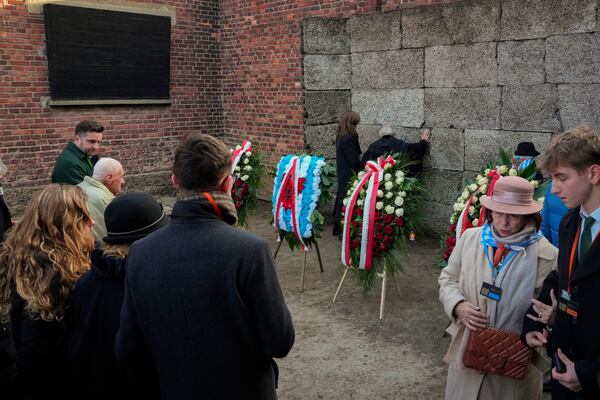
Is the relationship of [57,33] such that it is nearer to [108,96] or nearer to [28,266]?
[108,96]

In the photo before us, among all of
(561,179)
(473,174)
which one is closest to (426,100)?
(473,174)

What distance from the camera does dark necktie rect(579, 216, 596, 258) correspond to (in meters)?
2.50

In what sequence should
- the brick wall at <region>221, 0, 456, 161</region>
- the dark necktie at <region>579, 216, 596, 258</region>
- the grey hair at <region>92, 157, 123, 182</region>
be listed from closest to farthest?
1. the dark necktie at <region>579, 216, 596, 258</region>
2. the grey hair at <region>92, 157, 123, 182</region>
3. the brick wall at <region>221, 0, 456, 161</region>

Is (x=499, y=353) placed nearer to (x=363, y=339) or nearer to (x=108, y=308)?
(x=108, y=308)

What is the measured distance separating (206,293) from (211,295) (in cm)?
2

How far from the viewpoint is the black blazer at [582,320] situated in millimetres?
2359

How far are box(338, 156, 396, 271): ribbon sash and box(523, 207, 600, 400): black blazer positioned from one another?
3103mm

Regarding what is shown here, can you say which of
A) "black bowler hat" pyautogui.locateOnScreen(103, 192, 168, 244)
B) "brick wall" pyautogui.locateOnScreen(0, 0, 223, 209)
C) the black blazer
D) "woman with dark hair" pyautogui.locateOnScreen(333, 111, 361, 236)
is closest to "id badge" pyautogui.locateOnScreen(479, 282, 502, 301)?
the black blazer

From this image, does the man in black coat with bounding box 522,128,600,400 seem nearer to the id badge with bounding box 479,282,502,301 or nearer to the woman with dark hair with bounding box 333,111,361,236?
the id badge with bounding box 479,282,502,301

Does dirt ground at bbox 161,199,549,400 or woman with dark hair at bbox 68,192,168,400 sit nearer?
woman with dark hair at bbox 68,192,168,400

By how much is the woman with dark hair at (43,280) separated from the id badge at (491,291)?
6.66ft

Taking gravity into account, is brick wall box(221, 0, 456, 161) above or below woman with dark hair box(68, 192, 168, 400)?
above

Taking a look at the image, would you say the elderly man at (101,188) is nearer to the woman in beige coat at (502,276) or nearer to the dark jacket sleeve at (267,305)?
the dark jacket sleeve at (267,305)

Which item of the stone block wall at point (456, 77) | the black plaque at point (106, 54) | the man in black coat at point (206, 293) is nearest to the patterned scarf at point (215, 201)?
the man in black coat at point (206, 293)
